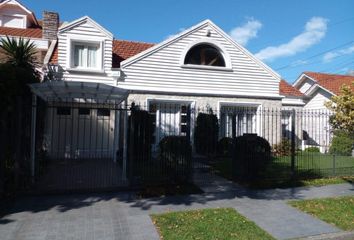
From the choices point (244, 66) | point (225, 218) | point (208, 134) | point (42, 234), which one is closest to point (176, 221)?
point (225, 218)

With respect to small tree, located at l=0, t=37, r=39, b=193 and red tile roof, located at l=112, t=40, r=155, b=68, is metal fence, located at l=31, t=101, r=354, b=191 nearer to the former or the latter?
small tree, located at l=0, t=37, r=39, b=193

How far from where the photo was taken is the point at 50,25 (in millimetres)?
18109

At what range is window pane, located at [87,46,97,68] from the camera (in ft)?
50.1

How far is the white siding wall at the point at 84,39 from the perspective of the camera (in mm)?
14695

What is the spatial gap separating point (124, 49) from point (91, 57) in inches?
116

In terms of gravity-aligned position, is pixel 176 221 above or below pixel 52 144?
below

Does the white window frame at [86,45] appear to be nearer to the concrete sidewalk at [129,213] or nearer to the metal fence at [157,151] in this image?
the metal fence at [157,151]

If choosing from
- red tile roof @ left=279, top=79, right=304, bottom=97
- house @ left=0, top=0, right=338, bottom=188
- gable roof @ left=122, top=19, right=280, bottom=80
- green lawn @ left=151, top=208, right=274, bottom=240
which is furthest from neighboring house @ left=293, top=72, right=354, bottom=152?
green lawn @ left=151, top=208, right=274, bottom=240

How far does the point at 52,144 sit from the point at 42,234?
922 centimetres

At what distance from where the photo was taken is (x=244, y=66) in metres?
17.2

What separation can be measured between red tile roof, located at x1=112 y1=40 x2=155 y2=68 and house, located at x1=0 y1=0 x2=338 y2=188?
59mm

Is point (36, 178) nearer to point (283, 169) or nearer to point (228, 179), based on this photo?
point (228, 179)

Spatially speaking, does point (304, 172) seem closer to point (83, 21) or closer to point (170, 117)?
point (170, 117)

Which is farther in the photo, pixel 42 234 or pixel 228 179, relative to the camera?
pixel 228 179
